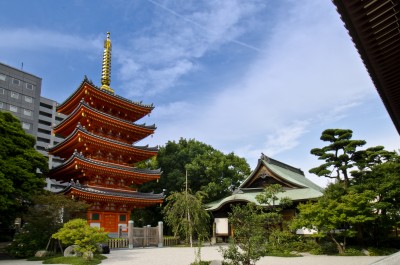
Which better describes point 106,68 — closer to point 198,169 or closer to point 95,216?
point 95,216

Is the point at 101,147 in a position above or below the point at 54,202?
above

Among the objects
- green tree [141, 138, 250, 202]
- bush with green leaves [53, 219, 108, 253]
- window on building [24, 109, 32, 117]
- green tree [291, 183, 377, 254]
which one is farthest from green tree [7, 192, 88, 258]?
window on building [24, 109, 32, 117]

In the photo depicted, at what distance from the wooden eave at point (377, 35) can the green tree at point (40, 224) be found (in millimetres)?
18197

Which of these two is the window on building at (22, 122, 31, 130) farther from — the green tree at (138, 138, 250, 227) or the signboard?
the signboard

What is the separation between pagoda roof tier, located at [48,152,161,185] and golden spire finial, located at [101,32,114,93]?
8.90 m

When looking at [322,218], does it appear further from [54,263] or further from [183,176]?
[183,176]

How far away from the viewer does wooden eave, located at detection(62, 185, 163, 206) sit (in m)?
25.6

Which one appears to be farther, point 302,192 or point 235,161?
point 235,161

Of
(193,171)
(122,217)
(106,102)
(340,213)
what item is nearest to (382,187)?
(340,213)

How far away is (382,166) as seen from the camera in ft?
69.3

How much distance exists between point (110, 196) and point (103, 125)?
7.09m

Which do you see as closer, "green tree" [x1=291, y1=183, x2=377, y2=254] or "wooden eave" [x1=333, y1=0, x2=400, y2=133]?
"wooden eave" [x1=333, y1=0, x2=400, y2=133]

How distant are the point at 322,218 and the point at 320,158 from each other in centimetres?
601

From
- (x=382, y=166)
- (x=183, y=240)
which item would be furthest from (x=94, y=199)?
(x=382, y=166)
